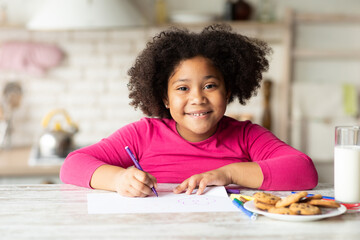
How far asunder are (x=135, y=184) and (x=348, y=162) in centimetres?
49

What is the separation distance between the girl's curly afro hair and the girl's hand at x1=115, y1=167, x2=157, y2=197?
0.50 metres

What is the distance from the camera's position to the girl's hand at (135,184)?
1.21 m

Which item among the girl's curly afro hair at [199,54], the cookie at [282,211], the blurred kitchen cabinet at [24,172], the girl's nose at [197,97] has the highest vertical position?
the girl's curly afro hair at [199,54]

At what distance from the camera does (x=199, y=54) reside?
1.60 m

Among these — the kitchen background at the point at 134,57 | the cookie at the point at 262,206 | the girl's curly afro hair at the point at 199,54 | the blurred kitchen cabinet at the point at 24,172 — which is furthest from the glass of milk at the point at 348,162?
the kitchen background at the point at 134,57

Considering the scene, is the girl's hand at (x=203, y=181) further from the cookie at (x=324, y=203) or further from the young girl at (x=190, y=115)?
the cookie at (x=324, y=203)

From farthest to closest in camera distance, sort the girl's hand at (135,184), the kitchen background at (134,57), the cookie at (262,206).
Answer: the kitchen background at (134,57) < the girl's hand at (135,184) < the cookie at (262,206)

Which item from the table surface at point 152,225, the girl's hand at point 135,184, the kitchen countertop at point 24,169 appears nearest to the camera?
the table surface at point 152,225

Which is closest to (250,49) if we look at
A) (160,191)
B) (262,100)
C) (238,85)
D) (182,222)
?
(238,85)

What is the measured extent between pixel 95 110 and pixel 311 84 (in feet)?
5.08

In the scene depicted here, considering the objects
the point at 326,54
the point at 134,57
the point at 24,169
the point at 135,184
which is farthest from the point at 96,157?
the point at 326,54

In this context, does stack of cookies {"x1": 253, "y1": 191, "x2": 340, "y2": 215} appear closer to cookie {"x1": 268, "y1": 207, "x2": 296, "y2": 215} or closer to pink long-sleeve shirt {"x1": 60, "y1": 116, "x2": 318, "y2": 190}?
cookie {"x1": 268, "y1": 207, "x2": 296, "y2": 215}

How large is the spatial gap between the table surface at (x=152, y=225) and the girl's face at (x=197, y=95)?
0.53m

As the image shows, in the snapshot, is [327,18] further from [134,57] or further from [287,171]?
[287,171]
